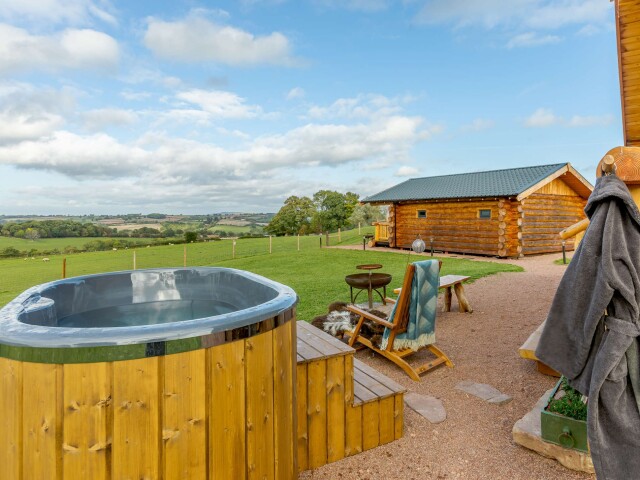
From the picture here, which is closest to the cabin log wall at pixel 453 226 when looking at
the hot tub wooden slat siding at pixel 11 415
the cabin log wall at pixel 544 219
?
the cabin log wall at pixel 544 219

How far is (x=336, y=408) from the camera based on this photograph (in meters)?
2.55

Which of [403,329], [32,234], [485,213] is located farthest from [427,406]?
[32,234]

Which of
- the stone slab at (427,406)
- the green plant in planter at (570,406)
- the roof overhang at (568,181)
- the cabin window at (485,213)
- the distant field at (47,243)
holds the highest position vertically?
the roof overhang at (568,181)

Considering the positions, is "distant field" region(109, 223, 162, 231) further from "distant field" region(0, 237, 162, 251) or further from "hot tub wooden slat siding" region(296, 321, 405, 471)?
"hot tub wooden slat siding" region(296, 321, 405, 471)

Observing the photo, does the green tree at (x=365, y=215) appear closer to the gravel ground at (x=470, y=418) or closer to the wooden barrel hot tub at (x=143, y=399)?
the gravel ground at (x=470, y=418)

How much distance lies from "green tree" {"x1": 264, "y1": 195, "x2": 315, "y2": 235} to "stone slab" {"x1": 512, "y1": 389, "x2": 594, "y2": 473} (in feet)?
120

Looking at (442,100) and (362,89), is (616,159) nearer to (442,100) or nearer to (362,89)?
(442,100)

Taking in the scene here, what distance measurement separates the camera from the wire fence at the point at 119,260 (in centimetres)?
1285

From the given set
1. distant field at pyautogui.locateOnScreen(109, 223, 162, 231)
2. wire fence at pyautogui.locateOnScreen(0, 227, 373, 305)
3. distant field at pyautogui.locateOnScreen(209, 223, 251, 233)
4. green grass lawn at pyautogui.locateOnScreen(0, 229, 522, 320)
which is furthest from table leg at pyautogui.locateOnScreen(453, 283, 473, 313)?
distant field at pyautogui.locateOnScreen(209, 223, 251, 233)

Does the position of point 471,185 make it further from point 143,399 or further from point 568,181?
point 143,399

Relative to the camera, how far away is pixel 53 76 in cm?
1038

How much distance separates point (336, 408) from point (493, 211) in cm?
1315

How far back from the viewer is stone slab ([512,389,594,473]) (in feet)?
7.43

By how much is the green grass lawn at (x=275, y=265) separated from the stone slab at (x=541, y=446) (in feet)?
12.1
